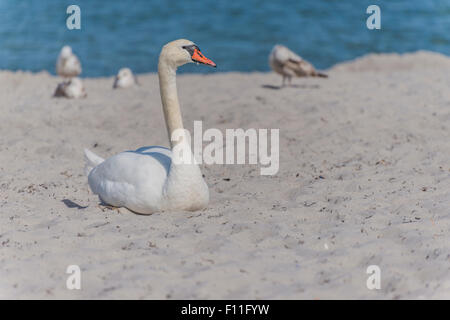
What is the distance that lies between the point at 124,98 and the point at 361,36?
1235cm

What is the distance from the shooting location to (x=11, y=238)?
174 inches

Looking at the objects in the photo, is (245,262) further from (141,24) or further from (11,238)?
(141,24)

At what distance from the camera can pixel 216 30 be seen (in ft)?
68.1

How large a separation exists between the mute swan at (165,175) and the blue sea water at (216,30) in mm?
11595

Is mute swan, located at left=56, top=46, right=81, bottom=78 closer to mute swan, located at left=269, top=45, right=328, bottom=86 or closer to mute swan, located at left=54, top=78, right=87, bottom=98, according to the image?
mute swan, located at left=54, top=78, right=87, bottom=98

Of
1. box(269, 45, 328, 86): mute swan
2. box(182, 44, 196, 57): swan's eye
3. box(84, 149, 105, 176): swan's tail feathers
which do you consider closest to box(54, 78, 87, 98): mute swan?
box(269, 45, 328, 86): mute swan

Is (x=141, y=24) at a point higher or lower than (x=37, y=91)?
higher

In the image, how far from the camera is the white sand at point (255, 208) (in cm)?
363

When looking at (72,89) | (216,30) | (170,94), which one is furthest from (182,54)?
(216,30)

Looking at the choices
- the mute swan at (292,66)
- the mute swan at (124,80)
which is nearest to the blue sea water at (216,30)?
the mute swan at (124,80)

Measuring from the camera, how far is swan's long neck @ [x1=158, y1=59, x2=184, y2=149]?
5008mm

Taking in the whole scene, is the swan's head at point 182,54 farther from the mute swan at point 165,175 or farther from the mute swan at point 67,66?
the mute swan at point 67,66
